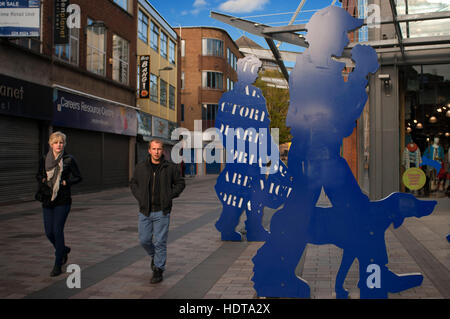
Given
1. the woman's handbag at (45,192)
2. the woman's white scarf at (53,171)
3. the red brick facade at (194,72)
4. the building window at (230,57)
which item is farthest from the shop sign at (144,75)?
the building window at (230,57)

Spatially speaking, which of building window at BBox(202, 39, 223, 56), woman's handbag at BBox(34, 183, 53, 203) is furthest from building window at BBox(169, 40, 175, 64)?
woman's handbag at BBox(34, 183, 53, 203)

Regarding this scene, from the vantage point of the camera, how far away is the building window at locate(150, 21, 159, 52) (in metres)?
30.7

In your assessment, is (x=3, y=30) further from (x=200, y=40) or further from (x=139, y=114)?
(x=200, y=40)

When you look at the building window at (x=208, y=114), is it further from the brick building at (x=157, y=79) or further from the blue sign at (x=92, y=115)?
the blue sign at (x=92, y=115)

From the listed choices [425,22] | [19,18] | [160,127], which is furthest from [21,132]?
[160,127]

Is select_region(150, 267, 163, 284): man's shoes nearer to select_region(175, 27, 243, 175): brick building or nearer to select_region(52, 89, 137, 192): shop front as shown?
select_region(52, 89, 137, 192): shop front

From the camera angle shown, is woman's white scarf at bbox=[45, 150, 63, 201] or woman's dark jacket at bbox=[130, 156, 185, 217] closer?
woman's dark jacket at bbox=[130, 156, 185, 217]

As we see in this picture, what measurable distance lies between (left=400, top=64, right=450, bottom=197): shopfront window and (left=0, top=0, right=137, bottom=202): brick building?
12.5m

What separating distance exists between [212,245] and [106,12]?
59.7 ft

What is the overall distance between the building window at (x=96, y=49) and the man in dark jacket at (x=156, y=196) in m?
17.0

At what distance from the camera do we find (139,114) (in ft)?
89.2

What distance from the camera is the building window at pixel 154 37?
101 ft

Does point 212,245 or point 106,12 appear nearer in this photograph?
point 212,245
